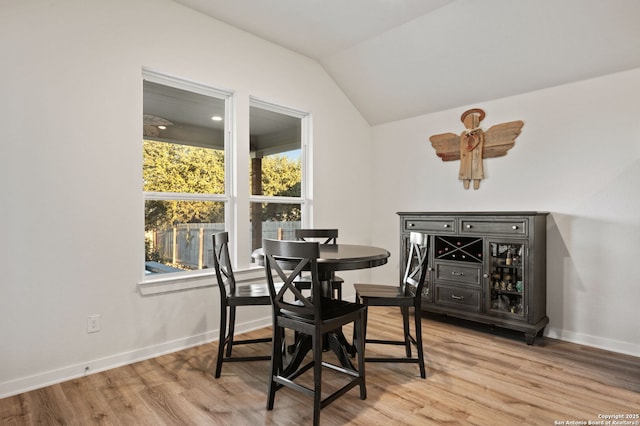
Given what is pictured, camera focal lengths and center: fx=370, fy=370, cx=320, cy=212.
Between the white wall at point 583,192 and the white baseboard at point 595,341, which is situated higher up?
the white wall at point 583,192

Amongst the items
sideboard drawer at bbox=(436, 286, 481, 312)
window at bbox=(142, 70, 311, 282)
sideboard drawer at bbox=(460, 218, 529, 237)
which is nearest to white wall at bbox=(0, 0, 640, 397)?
window at bbox=(142, 70, 311, 282)

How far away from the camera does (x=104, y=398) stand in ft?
7.30

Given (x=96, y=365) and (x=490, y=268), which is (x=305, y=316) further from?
(x=490, y=268)

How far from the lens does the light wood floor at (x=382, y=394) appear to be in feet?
6.60

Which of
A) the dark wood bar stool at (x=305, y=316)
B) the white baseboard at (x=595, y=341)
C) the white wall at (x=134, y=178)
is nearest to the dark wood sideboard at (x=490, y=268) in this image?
the white baseboard at (x=595, y=341)

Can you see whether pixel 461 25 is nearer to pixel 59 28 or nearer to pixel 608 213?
pixel 608 213

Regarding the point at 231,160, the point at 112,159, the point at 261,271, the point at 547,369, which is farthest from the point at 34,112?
the point at 547,369

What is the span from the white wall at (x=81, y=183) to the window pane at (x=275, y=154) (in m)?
0.67

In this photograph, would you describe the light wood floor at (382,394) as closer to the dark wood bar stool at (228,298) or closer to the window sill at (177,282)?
the dark wood bar stool at (228,298)

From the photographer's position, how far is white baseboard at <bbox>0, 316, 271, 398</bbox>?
229 cm

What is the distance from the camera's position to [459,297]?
3.54 m

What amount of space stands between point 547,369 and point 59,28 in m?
4.09

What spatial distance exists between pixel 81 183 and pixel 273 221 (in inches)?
70.3

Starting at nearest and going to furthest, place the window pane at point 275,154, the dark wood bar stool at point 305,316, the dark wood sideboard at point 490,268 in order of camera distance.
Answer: the dark wood bar stool at point 305,316
the dark wood sideboard at point 490,268
the window pane at point 275,154
